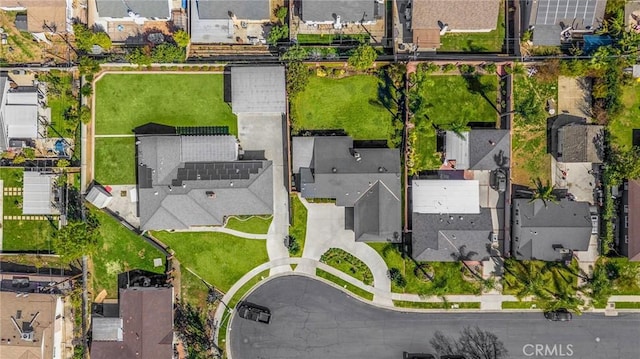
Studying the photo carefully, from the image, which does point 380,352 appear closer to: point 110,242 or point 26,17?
point 110,242

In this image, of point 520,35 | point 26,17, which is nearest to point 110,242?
point 26,17

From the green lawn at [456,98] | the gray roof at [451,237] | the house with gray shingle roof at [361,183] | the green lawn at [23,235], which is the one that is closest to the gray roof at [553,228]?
the gray roof at [451,237]

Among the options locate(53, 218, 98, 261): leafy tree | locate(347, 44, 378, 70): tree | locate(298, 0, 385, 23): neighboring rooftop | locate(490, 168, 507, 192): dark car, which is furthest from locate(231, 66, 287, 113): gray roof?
locate(490, 168, 507, 192): dark car

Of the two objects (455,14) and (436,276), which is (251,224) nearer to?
(436,276)

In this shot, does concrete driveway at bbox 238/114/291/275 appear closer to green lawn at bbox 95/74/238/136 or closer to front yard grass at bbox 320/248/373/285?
green lawn at bbox 95/74/238/136

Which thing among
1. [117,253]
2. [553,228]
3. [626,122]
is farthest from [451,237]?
[117,253]

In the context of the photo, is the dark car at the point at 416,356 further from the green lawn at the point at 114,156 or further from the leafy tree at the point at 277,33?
the leafy tree at the point at 277,33
